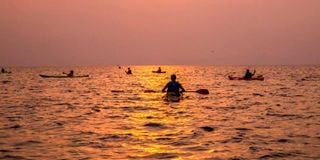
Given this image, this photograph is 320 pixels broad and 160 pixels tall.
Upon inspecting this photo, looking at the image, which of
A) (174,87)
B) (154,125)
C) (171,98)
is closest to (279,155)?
(154,125)

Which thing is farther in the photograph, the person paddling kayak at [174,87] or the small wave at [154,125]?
the person paddling kayak at [174,87]

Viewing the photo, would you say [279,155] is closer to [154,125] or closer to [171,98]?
[154,125]

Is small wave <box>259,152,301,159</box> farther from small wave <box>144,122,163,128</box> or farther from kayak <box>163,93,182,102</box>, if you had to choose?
kayak <box>163,93,182,102</box>

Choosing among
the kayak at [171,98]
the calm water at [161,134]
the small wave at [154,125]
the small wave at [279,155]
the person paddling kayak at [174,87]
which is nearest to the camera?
the small wave at [279,155]

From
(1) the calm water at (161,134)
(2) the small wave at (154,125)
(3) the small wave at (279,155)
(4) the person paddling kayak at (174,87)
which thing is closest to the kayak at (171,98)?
(4) the person paddling kayak at (174,87)

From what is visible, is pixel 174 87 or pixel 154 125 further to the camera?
pixel 174 87

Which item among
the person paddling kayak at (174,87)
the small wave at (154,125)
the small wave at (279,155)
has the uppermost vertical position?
the person paddling kayak at (174,87)

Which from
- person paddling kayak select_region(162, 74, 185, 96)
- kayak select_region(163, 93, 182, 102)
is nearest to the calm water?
person paddling kayak select_region(162, 74, 185, 96)

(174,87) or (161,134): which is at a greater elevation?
(174,87)

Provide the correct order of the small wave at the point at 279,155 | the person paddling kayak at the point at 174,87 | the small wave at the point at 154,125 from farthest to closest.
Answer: the person paddling kayak at the point at 174,87 < the small wave at the point at 154,125 < the small wave at the point at 279,155

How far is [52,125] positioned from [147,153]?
24.3 ft

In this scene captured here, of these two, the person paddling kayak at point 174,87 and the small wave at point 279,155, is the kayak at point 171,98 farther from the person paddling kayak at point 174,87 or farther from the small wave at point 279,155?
the small wave at point 279,155

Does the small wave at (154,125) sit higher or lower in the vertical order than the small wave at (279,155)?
lower

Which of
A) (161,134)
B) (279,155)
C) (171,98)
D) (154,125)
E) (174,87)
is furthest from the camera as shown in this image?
(171,98)
